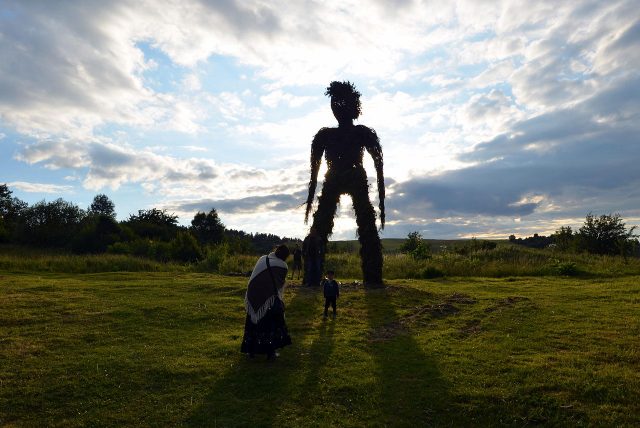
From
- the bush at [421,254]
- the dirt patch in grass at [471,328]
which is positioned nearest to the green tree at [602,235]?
the bush at [421,254]

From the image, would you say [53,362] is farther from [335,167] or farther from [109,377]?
[335,167]

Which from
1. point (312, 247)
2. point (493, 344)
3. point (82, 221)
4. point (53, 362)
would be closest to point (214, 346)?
point (53, 362)

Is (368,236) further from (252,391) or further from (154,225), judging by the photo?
(154,225)

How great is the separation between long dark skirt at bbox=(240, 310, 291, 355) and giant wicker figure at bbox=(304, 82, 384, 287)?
328 inches

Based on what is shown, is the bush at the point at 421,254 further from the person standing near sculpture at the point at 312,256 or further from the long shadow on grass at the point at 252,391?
the long shadow on grass at the point at 252,391

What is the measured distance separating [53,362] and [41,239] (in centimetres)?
4935

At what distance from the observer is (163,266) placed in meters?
28.6

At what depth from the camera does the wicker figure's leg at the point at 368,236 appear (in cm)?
1733

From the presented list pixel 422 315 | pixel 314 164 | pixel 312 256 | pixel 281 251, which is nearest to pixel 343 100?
pixel 314 164

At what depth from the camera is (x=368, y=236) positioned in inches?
683

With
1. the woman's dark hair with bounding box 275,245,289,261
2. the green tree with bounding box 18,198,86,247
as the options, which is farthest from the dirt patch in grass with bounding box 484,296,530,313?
the green tree with bounding box 18,198,86,247

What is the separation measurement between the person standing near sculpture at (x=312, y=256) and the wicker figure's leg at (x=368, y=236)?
1562 millimetres

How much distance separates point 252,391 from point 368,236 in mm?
10197

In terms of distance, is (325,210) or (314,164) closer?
(325,210)
